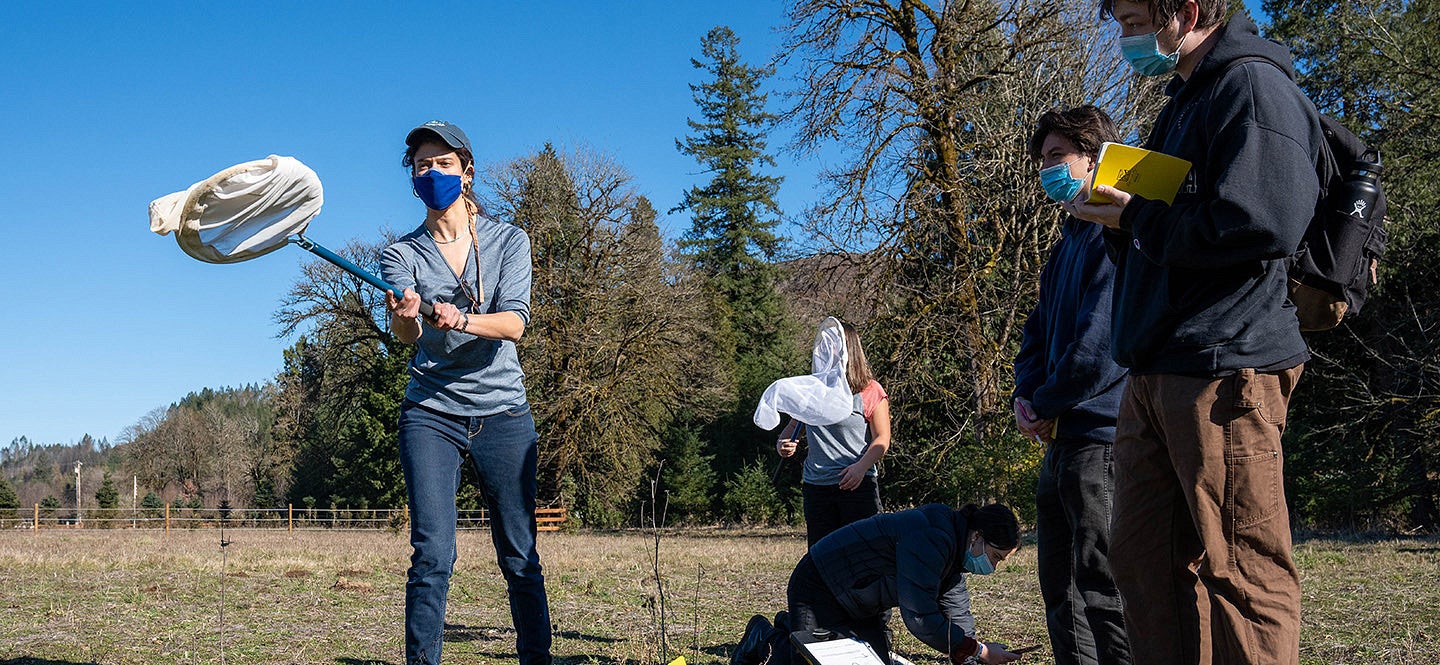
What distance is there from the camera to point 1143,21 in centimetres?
284

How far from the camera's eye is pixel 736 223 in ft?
162

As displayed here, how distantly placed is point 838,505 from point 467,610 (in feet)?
10.4

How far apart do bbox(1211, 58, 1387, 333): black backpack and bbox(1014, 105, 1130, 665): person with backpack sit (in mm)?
848

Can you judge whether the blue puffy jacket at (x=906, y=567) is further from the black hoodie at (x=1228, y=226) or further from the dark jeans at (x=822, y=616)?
the black hoodie at (x=1228, y=226)

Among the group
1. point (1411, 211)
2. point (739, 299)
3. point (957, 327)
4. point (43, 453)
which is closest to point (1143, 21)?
point (957, 327)

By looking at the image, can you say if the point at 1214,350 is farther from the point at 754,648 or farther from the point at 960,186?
the point at 960,186

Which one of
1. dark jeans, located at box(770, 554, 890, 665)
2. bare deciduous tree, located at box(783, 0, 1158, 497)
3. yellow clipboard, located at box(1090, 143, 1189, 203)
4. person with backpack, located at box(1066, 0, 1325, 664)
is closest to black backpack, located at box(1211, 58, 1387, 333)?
person with backpack, located at box(1066, 0, 1325, 664)

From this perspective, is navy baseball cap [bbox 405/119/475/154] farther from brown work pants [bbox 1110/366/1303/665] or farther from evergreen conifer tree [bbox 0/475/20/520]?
evergreen conifer tree [bbox 0/475/20/520]

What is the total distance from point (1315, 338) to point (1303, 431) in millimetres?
1850

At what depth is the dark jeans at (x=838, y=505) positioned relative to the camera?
18.6 ft

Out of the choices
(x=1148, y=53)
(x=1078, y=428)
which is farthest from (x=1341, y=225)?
(x=1078, y=428)

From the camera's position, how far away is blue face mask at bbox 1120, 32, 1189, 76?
9.29ft

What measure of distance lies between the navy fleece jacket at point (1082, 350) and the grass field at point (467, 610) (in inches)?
70.1

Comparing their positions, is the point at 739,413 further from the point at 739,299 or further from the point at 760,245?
the point at 760,245
